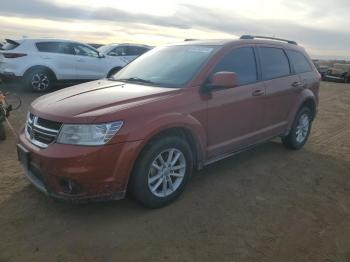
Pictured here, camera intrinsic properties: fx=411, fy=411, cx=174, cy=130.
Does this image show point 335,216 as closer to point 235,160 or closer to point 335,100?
point 235,160

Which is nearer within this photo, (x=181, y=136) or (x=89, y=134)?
(x=89, y=134)

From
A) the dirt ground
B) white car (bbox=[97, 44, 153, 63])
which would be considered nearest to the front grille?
the dirt ground

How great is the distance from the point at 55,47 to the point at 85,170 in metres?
9.62

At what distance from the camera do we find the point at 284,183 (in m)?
5.25

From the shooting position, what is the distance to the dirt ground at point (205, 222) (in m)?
3.56

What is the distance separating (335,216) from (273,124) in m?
1.90

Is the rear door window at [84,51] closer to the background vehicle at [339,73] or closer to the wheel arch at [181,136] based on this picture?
the wheel arch at [181,136]

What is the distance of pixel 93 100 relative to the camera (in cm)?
421

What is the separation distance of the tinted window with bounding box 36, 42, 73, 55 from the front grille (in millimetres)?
8489

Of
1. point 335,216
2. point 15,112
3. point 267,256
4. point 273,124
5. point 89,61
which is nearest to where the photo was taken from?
point 267,256

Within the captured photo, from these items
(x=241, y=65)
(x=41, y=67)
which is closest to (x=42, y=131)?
(x=241, y=65)

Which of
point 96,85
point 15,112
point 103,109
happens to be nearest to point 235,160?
point 96,85

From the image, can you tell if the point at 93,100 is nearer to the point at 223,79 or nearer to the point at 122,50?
the point at 223,79

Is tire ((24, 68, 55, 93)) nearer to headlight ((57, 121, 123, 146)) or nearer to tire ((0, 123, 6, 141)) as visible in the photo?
tire ((0, 123, 6, 141))
